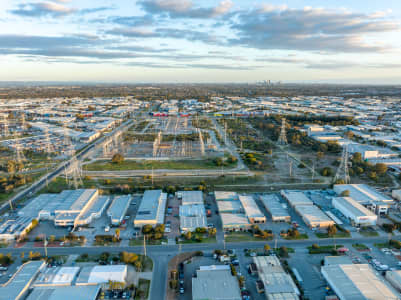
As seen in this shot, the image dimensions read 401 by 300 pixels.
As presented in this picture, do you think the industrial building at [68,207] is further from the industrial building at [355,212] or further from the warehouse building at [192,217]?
the industrial building at [355,212]

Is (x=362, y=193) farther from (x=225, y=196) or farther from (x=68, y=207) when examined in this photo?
(x=68, y=207)

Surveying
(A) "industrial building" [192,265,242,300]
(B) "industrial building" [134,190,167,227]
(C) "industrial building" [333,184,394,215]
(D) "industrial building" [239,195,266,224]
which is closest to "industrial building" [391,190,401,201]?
(C) "industrial building" [333,184,394,215]

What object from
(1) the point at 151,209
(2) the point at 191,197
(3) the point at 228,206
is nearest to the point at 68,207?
(1) the point at 151,209

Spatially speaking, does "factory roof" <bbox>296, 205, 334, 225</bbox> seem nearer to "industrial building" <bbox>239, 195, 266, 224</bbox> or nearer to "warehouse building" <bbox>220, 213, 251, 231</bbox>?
"industrial building" <bbox>239, 195, 266, 224</bbox>

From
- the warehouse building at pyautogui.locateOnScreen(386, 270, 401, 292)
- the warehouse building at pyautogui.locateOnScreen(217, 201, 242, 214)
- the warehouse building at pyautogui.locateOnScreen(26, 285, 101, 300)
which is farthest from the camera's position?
the warehouse building at pyautogui.locateOnScreen(217, 201, 242, 214)

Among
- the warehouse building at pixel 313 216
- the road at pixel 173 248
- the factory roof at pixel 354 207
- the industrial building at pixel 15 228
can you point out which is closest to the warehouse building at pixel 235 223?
the road at pixel 173 248

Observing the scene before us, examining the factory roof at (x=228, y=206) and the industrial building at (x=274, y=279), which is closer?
the industrial building at (x=274, y=279)
